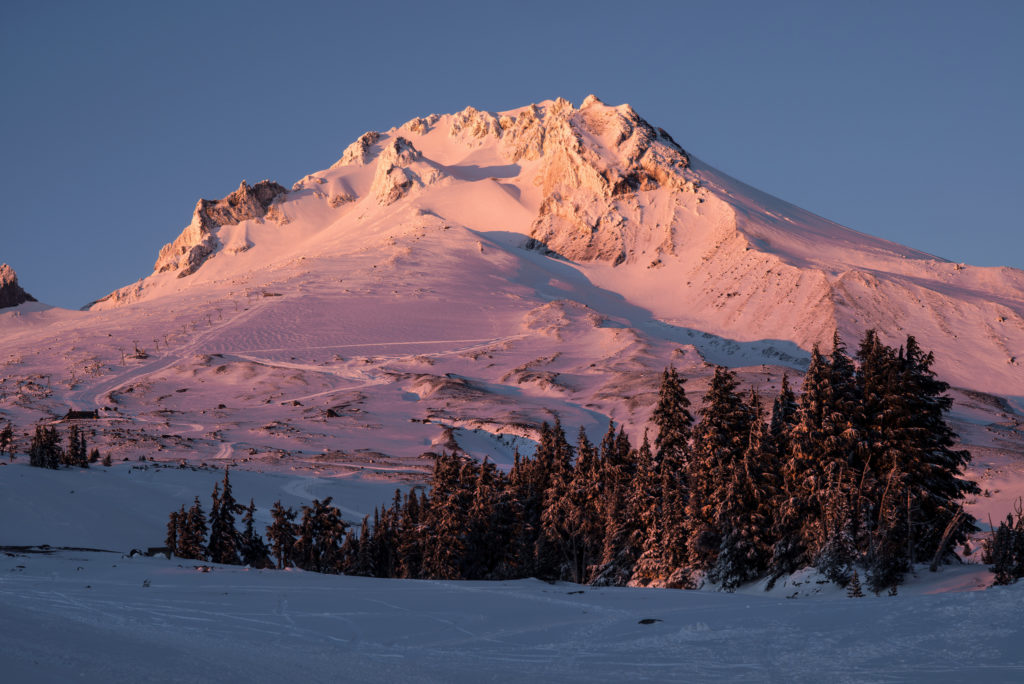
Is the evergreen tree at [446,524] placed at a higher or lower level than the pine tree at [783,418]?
lower

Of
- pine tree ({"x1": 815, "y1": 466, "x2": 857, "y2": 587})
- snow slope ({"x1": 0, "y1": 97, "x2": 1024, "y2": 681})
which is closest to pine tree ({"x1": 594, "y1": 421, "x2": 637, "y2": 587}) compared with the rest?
snow slope ({"x1": 0, "y1": 97, "x2": 1024, "y2": 681})

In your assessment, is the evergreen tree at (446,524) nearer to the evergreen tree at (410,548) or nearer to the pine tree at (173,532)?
the evergreen tree at (410,548)

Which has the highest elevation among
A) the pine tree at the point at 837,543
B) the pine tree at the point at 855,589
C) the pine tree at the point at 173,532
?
the pine tree at the point at 837,543

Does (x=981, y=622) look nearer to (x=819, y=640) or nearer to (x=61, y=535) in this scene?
(x=819, y=640)

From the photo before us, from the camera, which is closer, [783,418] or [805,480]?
[805,480]

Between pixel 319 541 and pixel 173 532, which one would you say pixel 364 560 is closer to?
pixel 319 541

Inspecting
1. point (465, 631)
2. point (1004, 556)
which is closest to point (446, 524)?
point (1004, 556)

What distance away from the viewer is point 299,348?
17525 cm

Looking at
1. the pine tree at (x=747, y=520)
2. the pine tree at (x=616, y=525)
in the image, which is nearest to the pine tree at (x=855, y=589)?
the pine tree at (x=747, y=520)

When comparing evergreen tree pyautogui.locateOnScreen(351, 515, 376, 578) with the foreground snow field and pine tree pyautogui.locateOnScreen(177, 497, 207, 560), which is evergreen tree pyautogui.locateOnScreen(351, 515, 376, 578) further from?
the foreground snow field

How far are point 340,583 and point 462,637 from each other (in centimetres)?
799

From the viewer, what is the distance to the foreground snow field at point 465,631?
10.2m

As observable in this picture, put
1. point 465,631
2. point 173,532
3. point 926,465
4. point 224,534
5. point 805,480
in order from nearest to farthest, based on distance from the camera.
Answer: point 465,631, point 926,465, point 805,480, point 173,532, point 224,534

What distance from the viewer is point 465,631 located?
14.3 m
